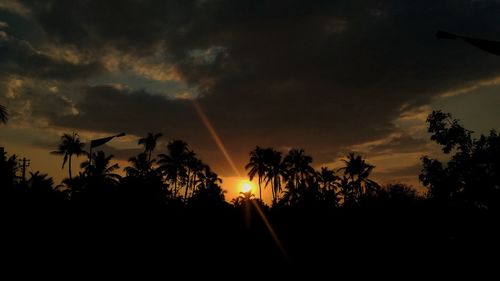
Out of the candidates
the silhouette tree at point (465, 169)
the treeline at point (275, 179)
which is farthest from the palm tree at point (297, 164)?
the silhouette tree at point (465, 169)

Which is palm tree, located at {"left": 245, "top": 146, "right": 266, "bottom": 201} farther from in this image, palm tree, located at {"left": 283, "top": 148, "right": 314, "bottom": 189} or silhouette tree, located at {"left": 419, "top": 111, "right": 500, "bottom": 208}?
silhouette tree, located at {"left": 419, "top": 111, "right": 500, "bottom": 208}

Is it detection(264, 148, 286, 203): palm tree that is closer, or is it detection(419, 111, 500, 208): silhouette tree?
detection(419, 111, 500, 208): silhouette tree

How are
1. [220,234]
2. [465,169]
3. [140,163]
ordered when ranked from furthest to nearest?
[140,163] → [465,169] → [220,234]

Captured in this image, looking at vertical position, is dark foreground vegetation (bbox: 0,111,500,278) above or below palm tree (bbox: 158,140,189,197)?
below

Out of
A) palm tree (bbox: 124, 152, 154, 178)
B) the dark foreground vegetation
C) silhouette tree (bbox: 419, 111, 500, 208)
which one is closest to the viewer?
the dark foreground vegetation

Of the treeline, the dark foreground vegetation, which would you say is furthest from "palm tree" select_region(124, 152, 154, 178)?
the dark foreground vegetation

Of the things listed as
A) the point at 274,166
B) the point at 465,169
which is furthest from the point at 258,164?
the point at 465,169

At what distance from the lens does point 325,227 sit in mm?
17391

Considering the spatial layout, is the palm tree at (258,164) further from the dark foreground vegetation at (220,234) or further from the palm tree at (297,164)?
the dark foreground vegetation at (220,234)

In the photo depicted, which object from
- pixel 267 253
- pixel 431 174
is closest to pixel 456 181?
pixel 431 174

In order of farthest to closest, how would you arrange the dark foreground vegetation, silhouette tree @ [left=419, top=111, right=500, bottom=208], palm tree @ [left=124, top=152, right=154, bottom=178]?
palm tree @ [left=124, top=152, right=154, bottom=178]
silhouette tree @ [left=419, top=111, right=500, bottom=208]
the dark foreground vegetation

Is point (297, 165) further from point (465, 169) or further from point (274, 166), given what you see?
point (465, 169)

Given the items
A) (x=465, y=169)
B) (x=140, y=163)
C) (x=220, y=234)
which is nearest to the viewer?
(x=220, y=234)

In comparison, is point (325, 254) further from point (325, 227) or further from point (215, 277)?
point (215, 277)
